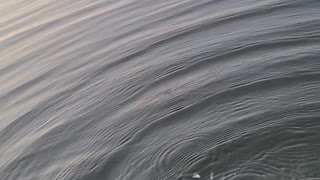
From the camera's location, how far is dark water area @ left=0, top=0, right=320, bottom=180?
25.6ft

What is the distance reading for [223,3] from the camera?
14.0 meters

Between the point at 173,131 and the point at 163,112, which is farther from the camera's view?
the point at 163,112

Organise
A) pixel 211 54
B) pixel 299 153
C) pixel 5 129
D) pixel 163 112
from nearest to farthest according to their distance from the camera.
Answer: pixel 299 153
pixel 163 112
pixel 5 129
pixel 211 54

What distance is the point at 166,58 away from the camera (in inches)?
465

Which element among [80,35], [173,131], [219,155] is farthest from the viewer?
[80,35]

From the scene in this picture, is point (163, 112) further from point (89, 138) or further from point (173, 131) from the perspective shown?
point (89, 138)

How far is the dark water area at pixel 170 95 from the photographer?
Result: 7.79m

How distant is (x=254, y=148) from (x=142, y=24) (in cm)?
774

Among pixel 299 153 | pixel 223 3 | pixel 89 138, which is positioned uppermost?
pixel 223 3

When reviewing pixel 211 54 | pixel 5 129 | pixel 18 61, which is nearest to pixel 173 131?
pixel 211 54

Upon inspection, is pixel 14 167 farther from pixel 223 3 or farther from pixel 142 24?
pixel 223 3

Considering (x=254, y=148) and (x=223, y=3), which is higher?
(x=223, y=3)

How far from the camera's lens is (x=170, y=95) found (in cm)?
1005

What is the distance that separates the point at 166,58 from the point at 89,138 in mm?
3495
